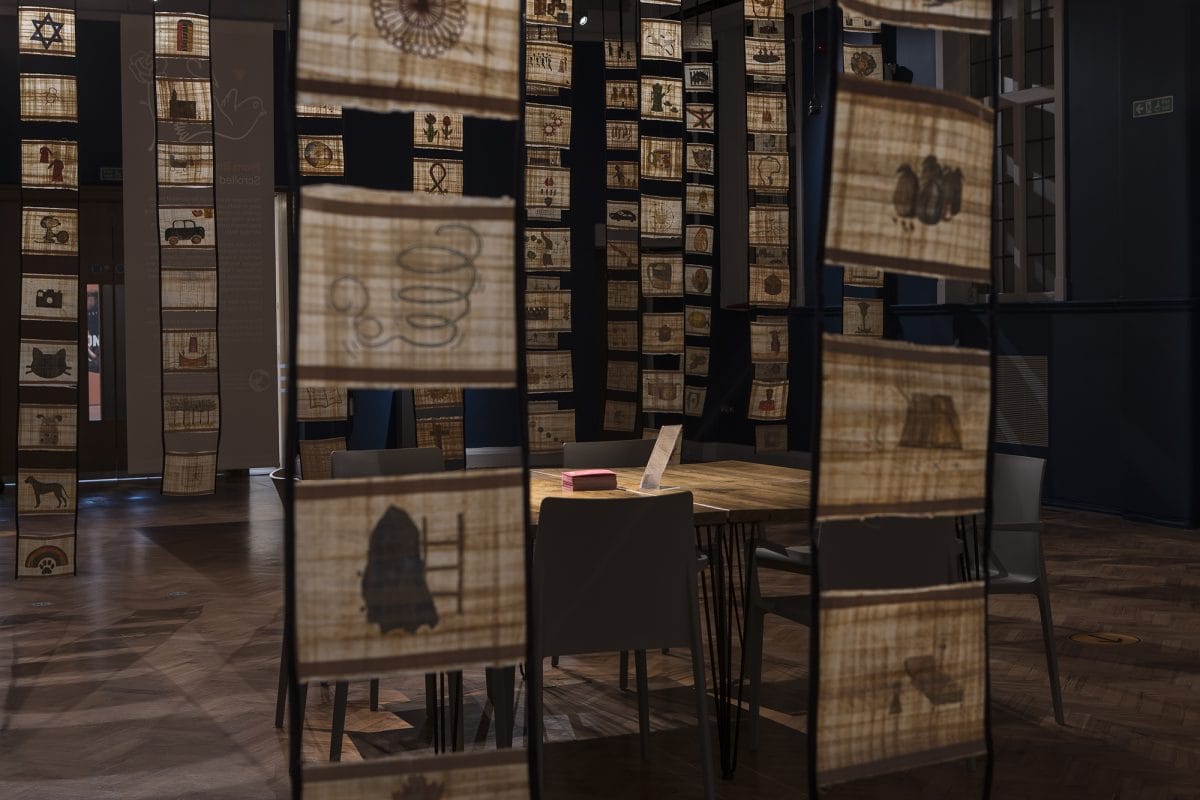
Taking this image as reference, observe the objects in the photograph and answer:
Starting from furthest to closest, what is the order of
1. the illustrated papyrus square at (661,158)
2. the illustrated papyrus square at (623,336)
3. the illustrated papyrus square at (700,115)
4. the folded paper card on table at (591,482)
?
the illustrated papyrus square at (623,336) → the illustrated papyrus square at (700,115) → the illustrated papyrus square at (661,158) → the folded paper card on table at (591,482)

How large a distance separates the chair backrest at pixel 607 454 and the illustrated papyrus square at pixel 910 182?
2555 millimetres

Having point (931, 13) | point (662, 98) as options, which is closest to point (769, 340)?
point (662, 98)

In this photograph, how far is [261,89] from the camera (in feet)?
36.1

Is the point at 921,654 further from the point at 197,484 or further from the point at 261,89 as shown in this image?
the point at 261,89

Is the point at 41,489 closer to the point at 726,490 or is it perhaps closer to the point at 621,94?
the point at 621,94

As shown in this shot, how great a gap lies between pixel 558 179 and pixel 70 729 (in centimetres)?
364

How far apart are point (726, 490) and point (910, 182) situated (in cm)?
189

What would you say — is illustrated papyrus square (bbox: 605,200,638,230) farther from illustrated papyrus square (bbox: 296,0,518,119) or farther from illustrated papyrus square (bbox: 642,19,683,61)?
illustrated papyrus square (bbox: 296,0,518,119)

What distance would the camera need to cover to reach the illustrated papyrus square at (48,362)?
20.0ft

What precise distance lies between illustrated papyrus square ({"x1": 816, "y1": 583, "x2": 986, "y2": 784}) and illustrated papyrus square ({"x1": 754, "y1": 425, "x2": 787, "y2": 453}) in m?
4.56

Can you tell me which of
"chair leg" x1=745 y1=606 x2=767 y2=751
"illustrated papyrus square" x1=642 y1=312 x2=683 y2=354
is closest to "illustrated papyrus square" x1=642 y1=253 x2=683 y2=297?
"illustrated papyrus square" x1=642 y1=312 x2=683 y2=354

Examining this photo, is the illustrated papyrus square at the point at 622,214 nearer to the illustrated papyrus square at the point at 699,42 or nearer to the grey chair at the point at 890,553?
the illustrated papyrus square at the point at 699,42

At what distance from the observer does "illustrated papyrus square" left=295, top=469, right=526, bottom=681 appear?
6.62 feet

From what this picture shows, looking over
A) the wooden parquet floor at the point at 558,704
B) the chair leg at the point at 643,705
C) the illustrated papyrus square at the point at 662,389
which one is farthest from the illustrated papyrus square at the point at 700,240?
the chair leg at the point at 643,705
